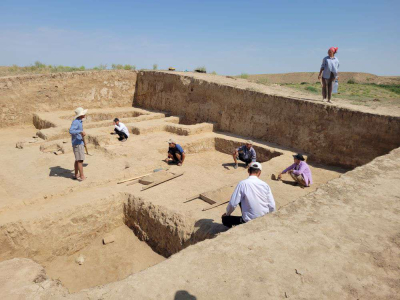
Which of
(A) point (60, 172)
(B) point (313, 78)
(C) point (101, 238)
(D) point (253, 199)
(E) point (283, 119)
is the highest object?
(B) point (313, 78)

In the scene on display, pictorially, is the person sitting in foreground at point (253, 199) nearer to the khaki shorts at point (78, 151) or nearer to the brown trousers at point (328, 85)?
the khaki shorts at point (78, 151)

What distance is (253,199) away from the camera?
3.63 meters

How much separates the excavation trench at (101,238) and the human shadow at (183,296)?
235 centimetres

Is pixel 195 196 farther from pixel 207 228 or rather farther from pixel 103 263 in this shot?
pixel 103 263

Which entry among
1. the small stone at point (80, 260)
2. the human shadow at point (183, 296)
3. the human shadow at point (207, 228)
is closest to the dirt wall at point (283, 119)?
the human shadow at point (207, 228)

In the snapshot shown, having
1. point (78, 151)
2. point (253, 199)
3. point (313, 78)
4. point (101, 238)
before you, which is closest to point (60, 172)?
point (78, 151)

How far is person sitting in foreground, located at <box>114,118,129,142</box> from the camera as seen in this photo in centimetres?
941

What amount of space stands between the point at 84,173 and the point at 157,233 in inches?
103

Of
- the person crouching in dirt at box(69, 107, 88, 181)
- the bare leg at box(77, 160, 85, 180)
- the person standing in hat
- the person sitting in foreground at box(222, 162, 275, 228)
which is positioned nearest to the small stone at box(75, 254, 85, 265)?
the bare leg at box(77, 160, 85, 180)

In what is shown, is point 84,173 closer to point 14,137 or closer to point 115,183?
point 115,183

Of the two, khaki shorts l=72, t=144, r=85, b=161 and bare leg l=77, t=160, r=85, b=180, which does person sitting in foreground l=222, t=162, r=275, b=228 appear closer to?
khaki shorts l=72, t=144, r=85, b=161

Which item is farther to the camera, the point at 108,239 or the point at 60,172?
the point at 60,172

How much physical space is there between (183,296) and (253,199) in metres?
1.56

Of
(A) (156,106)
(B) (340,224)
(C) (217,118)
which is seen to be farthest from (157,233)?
(A) (156,106)
